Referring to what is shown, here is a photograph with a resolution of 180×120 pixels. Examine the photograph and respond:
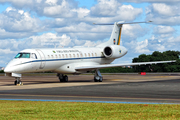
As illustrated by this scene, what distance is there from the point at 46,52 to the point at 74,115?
24636 millimetres

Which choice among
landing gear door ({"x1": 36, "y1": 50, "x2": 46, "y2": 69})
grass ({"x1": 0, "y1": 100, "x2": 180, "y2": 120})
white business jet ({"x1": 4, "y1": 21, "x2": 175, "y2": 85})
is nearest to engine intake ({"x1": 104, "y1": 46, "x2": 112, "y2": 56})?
white business jet ({"x1": 4, "y1": 21, "x2": 175, "y2": 85})

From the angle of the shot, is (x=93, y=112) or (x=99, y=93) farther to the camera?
(x=99, y=93)

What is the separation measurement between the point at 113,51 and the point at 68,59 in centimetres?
750

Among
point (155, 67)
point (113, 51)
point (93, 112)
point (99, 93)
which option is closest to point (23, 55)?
point (113, 51)

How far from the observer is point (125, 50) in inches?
1786

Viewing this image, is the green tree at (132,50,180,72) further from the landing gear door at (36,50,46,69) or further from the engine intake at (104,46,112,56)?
the landing gear door at (36,50,46,69)

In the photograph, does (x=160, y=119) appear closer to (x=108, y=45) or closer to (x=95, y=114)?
(x=95, y=114)

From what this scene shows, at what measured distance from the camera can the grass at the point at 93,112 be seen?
442 inches

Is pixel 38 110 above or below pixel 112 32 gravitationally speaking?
below

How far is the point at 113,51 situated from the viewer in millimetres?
42594

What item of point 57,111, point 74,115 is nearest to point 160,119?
point 74,115

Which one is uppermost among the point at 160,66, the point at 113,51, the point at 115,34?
the point at 115,34

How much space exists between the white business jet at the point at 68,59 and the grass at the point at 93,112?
750 inches

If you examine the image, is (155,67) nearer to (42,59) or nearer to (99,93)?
(42,59)
